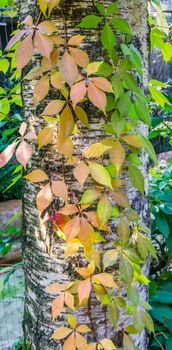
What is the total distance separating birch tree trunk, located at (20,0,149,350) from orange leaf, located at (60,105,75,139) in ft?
0.30

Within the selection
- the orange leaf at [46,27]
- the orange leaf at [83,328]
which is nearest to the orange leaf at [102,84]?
the orange leaf at [46,27]

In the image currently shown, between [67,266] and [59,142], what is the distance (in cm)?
30

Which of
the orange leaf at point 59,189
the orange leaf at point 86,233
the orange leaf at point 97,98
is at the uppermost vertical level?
the orange leaf at point 97,98

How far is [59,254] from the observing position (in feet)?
2.65

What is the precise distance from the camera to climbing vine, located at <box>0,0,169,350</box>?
0.62 metres

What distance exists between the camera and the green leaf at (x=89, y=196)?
2.28 feet

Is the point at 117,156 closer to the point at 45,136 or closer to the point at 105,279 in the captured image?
the point at 45,136

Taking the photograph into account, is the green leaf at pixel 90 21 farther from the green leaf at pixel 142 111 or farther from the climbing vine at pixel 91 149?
the green leaf at pixel 142 111

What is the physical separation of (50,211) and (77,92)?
0.30m

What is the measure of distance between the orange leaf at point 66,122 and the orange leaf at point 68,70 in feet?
0.27

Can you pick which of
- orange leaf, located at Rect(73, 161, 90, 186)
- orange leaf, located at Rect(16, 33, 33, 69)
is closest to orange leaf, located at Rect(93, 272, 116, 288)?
orange leaf, located at Rect(73, 161, 90, 186)

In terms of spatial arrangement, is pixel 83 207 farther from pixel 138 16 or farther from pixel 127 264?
pixel 138 16

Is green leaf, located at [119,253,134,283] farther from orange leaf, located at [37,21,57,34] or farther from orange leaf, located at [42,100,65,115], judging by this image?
orange leaf, located at [37,21,57,34]

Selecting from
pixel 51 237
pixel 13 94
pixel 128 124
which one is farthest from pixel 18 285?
pixel 128 124
